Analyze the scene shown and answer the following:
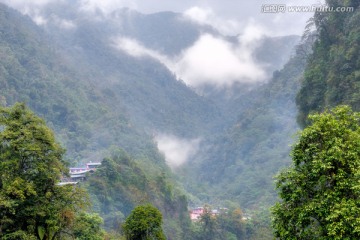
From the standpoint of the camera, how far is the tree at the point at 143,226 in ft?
57.1

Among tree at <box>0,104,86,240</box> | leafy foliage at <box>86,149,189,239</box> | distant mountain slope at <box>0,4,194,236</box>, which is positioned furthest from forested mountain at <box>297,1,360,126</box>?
distant mountain slope at <box>0,4,194,236</box>

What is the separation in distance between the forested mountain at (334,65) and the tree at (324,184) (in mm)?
19314

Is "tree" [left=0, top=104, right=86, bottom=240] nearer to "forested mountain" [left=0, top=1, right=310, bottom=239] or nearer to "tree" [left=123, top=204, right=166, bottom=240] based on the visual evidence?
"tree" [left=123, top=204, right=166, bottom=240]

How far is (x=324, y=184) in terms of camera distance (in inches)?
368

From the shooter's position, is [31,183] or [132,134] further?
[132,134]

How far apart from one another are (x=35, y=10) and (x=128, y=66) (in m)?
51.7

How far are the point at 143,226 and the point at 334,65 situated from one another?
23905 mm

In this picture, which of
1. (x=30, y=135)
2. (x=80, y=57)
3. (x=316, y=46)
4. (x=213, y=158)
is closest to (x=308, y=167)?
(x=30, y=135)

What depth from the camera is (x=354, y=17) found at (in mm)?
33031

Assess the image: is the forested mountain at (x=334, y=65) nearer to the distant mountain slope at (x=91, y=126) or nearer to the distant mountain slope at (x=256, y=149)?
the distant mountain slope at (x=91, y=126)

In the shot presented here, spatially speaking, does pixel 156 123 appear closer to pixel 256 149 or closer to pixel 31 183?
pixel 256 149

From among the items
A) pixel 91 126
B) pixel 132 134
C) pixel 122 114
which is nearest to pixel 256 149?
pixel 132 134

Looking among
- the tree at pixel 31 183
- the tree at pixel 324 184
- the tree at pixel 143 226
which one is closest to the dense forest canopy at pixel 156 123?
the tree at pixel 31 183

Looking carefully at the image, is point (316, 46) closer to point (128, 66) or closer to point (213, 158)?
point (213, 158)
